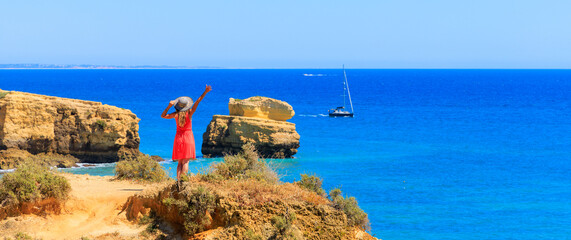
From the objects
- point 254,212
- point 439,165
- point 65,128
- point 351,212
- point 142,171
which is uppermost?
point 254,212

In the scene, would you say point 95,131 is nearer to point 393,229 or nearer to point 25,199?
point 393,229

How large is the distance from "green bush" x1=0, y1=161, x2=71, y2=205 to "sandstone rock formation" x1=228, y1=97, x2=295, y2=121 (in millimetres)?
29067

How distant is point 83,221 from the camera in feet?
45.5

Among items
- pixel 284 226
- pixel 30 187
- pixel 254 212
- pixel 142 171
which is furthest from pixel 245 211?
pixel 142 171

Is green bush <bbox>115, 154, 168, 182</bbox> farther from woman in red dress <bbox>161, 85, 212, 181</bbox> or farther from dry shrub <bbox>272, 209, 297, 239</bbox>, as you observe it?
dry shrub <bbox>272, 209, 297, 239</bbox>

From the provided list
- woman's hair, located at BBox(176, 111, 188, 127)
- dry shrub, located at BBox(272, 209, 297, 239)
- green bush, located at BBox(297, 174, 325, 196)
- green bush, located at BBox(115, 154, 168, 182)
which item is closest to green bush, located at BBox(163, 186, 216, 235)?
dry shrub, located at BBox(272, 209, 297, 239)

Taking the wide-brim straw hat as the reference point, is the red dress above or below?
below

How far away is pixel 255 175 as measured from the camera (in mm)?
13891

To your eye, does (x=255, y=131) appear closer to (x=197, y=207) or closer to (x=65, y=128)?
(x=65, y=128)

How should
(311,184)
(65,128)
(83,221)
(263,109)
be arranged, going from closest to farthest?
(83,221), (311,184), (65,128), (263,109)

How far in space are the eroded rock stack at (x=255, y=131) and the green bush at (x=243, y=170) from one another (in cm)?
2519

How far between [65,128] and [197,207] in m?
26.8

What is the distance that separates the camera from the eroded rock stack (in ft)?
136

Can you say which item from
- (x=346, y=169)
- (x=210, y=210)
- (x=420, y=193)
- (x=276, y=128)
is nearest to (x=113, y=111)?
(x=276, y=128)
